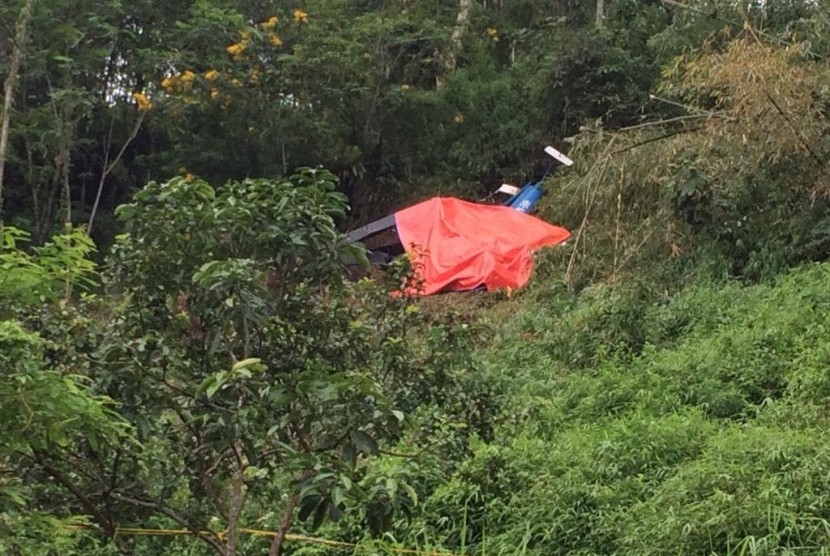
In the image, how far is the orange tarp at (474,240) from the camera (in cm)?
889

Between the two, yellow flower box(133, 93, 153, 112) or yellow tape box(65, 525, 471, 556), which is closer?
yellow tape box(65, 525, 471, 556)

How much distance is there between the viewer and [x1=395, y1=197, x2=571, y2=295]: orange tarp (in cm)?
889

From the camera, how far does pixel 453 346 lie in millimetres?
2980

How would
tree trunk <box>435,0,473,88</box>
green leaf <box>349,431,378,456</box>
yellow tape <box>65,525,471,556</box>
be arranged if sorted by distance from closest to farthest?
green leaf <box>349,431,378,456</box> → yellow tape <box>65,525,471,556</box> → tree trunk <box>435,0,473,88</box>

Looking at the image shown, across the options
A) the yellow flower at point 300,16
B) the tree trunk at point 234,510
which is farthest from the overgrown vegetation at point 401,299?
the yellow flower at point 300,16

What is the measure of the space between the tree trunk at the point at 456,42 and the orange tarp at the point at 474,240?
343 centimetres

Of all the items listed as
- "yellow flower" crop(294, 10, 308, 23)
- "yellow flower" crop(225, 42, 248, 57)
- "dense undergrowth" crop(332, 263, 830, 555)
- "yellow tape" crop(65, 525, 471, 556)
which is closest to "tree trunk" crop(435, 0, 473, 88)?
"yellow flower" crop(294, 10, 308, 23)

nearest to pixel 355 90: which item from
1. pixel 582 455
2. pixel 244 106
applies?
pixel 244 106

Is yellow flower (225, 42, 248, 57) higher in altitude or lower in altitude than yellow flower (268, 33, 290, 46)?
lower

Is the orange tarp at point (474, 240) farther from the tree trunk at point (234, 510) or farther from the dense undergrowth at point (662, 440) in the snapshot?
the tree trunk at point (234, 510)

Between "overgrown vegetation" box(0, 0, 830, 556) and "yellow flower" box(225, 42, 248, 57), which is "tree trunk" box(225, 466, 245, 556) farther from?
"yellow flower" box(225, 42, 248, 57)

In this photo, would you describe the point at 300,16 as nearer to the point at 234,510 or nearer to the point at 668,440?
the point at 668,440

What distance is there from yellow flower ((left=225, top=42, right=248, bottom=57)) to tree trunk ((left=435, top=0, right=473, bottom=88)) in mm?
2739

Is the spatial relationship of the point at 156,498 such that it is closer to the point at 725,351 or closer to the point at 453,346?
the point at 453,346
